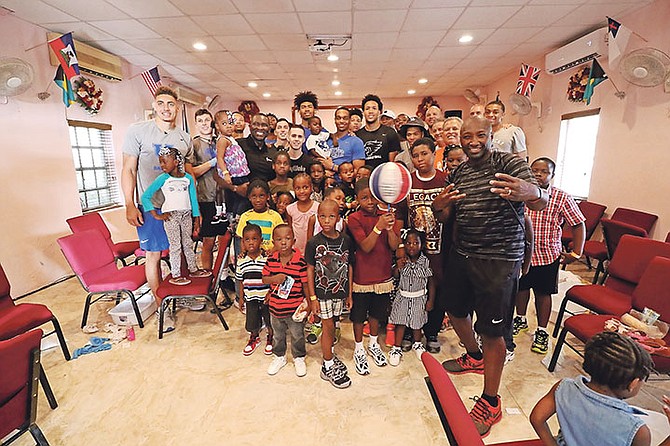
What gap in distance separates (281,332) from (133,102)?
5806 millimetres

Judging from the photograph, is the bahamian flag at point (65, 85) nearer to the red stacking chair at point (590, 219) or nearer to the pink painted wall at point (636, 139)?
the red stacking chair at point (590, 219)

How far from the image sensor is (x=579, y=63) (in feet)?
15.7

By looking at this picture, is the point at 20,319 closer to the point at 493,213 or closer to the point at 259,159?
the point at 259,159

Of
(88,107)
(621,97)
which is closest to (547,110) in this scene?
(621,97)

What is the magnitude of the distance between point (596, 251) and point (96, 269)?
A: 5.33 metres

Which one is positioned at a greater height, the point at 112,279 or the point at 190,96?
the point at 190,96

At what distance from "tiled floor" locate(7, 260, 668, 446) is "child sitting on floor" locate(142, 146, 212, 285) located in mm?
684

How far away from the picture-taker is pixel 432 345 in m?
2.67

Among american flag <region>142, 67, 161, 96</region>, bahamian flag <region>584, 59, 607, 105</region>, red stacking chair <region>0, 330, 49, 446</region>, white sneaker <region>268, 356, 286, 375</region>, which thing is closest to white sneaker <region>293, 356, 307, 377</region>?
white sneaker <region>268, 356, 286, 375</region>

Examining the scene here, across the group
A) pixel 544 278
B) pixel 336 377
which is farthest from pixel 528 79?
pixel 336 377

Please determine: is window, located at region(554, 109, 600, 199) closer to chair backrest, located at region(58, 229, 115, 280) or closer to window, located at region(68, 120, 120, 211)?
chair backrest, located at region(58, 229, 115, 280)

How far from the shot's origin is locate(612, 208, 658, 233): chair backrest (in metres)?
3.81

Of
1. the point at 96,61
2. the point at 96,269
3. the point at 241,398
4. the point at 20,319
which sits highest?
the point at 96,61

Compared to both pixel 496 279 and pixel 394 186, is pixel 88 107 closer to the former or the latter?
pixel 394 186
